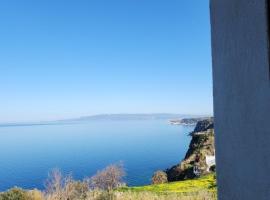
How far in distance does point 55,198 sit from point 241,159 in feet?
55.6

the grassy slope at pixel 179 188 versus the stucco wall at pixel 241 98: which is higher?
the stucco wall at pixel 241 98

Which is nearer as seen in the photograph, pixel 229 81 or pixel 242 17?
pixel 242 17

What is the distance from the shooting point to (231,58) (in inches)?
78.5

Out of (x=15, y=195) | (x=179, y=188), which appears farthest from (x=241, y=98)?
(x=179, y=188)

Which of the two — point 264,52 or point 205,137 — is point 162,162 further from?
point 264,52

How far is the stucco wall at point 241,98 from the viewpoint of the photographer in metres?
1.62

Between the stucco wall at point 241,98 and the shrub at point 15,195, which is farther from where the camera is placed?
the shrub at point 15,195

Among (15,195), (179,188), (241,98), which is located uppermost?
(241,98)

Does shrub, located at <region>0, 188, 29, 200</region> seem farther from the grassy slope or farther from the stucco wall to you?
the stucco wall

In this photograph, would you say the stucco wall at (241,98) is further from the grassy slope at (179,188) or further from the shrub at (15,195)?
the shrub at (15,195)

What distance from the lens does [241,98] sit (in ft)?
6.08

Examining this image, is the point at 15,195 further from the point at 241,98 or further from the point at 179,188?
the point at 241,98

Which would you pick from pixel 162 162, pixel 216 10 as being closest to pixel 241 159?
pixel 216 10

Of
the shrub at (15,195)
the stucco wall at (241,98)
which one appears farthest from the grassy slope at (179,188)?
the stucco wall at (241,98)
